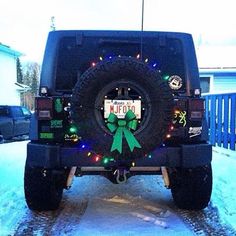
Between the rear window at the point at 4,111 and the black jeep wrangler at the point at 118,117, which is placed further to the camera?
the rear window at the point at 4,111

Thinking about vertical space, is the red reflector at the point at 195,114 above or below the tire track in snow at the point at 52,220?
above

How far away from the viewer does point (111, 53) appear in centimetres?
514

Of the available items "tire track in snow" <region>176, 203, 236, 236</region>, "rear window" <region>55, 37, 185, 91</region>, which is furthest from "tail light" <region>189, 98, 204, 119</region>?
"tire track in snow" <region>176, 203, 236, 236</region>

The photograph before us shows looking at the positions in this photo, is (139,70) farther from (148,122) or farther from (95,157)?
(95,157)

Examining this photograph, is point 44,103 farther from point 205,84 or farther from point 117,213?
point 205,84

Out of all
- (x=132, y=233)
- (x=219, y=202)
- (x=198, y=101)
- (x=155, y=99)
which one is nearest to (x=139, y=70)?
(x=155, y=99)

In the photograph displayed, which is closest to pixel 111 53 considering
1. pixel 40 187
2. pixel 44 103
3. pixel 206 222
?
pixel 44 103

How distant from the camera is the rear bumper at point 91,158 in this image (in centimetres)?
445

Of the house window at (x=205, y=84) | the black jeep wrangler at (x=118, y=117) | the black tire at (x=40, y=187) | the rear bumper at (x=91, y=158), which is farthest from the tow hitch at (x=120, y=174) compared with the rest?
the house window at (x=205, y=84)

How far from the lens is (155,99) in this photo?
4.15 metres

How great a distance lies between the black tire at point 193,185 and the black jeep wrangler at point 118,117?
0.01 meters

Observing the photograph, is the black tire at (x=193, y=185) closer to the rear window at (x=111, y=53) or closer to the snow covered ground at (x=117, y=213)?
the snow covered ground at (x=117, y=213)

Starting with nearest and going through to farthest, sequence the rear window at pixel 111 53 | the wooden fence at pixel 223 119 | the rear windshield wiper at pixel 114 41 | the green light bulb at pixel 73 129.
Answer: the green light bulb at pixel 73 129
the rear window at pixel 111 53
the rear windshield wiper at pixel 114 41
the wooden fence at pixel 223 119

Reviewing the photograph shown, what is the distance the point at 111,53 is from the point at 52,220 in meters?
2.00
